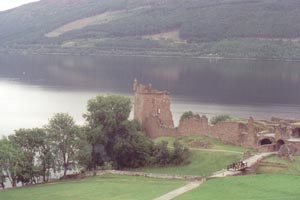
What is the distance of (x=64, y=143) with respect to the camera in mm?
55125

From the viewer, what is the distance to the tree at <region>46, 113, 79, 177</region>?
54931mm

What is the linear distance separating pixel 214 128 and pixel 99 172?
11801 millimetres

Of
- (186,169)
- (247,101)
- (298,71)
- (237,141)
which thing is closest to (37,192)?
(186,169)

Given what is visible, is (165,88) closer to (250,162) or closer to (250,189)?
(250,162)

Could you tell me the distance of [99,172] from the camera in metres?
53.5

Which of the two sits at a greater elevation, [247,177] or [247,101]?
[247,101]

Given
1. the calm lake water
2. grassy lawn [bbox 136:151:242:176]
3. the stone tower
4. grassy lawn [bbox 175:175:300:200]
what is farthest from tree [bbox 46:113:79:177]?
the calm lake water

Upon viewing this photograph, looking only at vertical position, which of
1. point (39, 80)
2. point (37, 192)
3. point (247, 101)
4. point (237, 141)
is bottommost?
point (37, 192)

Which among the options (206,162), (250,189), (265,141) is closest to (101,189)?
(206,162)

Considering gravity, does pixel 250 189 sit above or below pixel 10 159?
below

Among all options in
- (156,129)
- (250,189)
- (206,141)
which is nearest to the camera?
(250,189)

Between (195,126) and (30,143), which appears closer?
(30,143)

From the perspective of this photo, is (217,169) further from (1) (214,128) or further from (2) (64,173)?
(2) (64,173)

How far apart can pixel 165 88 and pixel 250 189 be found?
10125 centimetres
